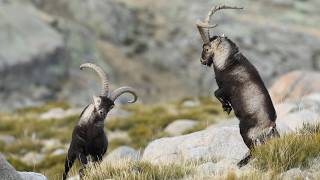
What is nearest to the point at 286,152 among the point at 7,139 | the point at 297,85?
the point at 7,139

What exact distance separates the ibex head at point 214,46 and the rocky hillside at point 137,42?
3287cm

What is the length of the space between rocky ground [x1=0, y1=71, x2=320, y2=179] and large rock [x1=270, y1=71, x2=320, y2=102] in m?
0.36

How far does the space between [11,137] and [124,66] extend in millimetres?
28488

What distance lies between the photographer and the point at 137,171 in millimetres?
8164

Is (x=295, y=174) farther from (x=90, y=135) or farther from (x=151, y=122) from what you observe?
(x=151, y=122)

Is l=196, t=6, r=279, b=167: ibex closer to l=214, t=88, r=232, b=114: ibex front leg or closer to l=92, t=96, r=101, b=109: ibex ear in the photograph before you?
l=214, t=88, r=232, b=114: ibex front leg

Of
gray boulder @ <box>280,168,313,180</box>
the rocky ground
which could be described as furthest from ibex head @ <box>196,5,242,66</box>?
gray boulder @ <box>280,168,313,180</box>

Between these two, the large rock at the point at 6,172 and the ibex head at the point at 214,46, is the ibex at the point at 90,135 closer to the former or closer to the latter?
the ibex head at the point at 214,46

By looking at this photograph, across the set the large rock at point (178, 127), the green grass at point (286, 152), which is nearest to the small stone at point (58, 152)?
the large rock at point (178, 127)

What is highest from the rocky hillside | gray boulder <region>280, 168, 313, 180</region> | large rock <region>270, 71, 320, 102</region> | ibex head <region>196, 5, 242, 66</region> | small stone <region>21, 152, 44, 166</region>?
the rocky hillside

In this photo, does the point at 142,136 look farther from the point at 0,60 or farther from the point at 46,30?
the point at 46,30

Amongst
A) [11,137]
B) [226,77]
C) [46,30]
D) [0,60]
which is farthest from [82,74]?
[226,77]

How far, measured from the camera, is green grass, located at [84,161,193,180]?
7898 mm

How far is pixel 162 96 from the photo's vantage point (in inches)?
1901
